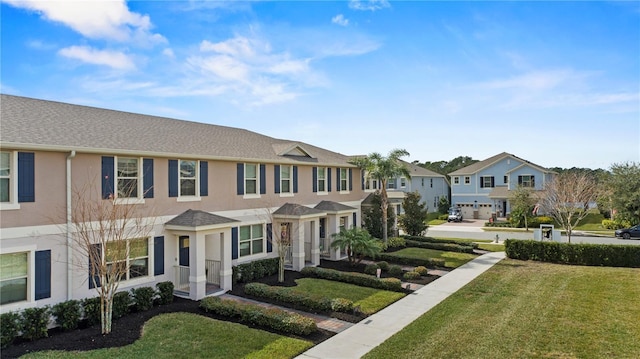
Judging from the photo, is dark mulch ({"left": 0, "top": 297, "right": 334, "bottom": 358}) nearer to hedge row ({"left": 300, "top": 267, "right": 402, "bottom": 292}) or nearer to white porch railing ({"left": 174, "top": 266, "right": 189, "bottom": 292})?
white porch railing ({"left": 174, "top": 266, "right": 189, "bottom": 292})

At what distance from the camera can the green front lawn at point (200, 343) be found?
10047 millimetres

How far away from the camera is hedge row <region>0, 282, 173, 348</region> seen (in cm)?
1072

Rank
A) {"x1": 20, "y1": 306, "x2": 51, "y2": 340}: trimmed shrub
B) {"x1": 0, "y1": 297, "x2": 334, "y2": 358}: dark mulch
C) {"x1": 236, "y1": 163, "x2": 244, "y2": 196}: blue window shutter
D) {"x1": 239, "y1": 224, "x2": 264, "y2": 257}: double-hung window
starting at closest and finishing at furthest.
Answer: {"x1": 0, "y1": 297, "x2": 334, "y2": 358}: dark mulch < {"x1": 20, "y1": 306, "x2": 51, "y2": 340}: trimmed shrub < {"x1": 236, "y1": 163, "x2": 244, "y2": 196}: blue window shutter < {"x1": 239, "y1": 224, "x2": 264, "y2": 257}: double-hung window

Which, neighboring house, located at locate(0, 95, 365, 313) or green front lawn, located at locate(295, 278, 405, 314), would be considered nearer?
neighboring house, located at locate(0, 95, 365, 313)

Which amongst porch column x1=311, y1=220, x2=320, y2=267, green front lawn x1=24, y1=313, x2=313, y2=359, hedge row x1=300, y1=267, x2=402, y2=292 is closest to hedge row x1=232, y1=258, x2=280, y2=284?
hedge row x1=300, y1=267, x2=402, y2=292

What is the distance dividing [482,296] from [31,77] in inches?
771

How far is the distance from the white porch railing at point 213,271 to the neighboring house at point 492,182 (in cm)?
3927

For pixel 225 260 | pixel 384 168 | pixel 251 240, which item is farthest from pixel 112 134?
pixel 384 168

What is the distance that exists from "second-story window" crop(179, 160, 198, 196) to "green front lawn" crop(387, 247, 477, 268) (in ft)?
42.8

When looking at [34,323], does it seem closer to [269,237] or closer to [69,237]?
[69,237]

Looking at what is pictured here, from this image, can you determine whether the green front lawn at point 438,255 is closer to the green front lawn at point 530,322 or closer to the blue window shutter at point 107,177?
the green front lawn at point 530,322

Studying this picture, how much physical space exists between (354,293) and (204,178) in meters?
8.26

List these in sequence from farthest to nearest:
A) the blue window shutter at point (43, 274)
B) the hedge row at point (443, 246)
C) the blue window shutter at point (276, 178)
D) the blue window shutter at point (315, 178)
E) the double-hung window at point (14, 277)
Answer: the hedge row at point (443, 246)
the blue window shutter at point (315, 178)
the blue window shutter at point (276, 178)
the blue window shutter at point (43, 274)
the double-hung window at point (14, 277)

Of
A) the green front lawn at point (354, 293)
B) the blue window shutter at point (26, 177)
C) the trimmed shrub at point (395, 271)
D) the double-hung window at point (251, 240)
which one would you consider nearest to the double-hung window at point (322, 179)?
the double-hung window at point (251, 240)
